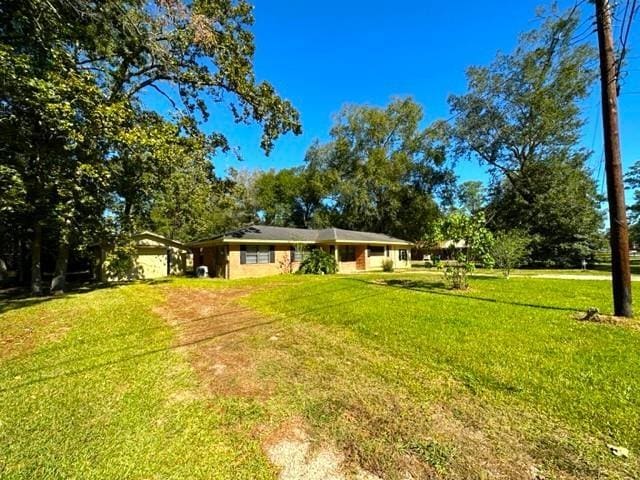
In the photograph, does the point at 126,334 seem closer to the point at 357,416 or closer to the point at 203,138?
the point at 357,416

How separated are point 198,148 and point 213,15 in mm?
5171

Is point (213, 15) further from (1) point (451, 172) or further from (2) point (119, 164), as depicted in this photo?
(1) point (451, 172)

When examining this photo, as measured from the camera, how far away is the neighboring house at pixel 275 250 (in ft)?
60.0

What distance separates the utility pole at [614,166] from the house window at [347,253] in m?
16.8

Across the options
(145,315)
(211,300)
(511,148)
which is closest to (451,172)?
(511,148)

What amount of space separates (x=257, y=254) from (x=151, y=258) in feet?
23.6

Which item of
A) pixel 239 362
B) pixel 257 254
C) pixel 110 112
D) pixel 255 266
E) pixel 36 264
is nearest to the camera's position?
pixel 239 362

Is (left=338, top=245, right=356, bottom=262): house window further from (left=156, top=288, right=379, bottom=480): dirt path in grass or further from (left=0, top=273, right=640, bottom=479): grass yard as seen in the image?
(left=0, top=273, right=640, bottom=479): grass yard

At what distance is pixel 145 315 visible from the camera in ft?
27.7

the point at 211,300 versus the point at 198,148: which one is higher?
the point at 198,148

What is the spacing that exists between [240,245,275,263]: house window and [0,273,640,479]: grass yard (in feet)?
36.7

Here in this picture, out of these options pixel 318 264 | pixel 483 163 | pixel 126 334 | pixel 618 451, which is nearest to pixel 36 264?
pixel 126 334

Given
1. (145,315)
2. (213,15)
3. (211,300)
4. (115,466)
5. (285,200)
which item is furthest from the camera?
(285,200)

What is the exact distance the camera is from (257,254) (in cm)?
1925
